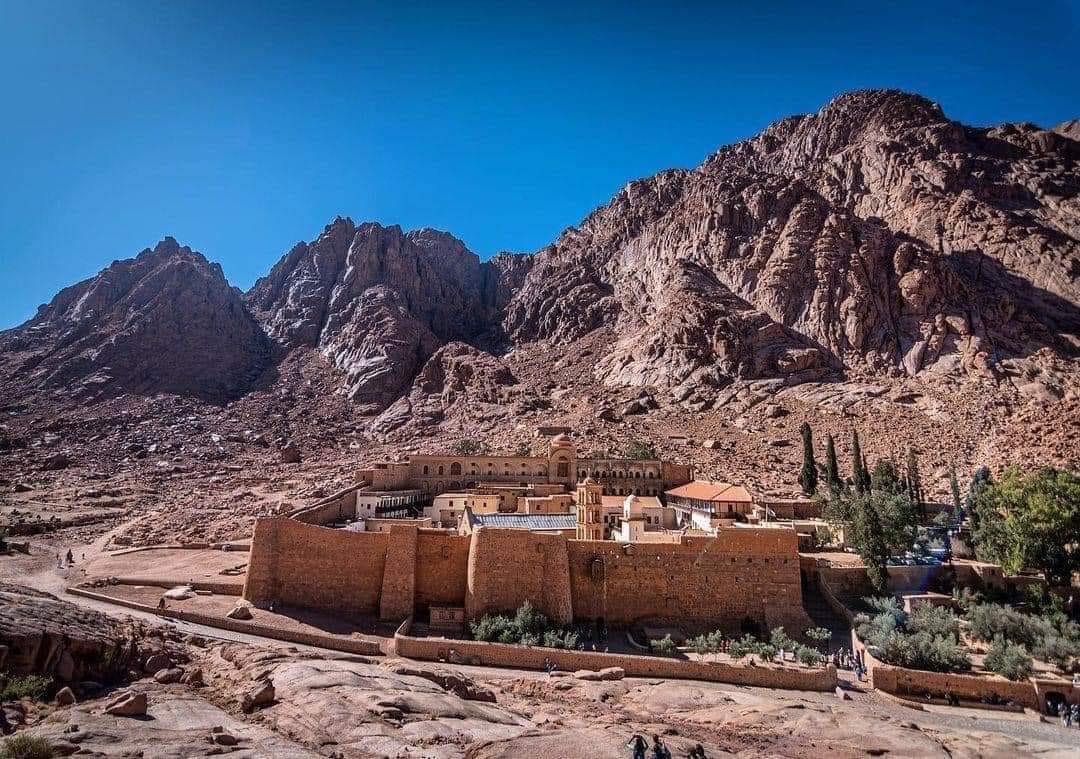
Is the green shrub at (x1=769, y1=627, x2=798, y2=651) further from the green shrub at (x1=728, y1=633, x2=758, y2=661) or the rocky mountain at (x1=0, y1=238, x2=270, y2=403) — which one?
the rocky mountain at (x1=0, y1=238, x2=270, y2=403)

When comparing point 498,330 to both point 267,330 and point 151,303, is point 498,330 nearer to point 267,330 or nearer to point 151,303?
point 267,330

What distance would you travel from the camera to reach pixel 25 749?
977cm

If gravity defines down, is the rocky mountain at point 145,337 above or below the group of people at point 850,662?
above

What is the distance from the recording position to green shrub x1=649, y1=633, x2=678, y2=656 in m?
22.7

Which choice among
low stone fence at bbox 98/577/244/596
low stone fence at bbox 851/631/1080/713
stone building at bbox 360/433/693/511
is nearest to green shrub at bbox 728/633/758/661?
low stone fence at bbox 851/631/1080/713

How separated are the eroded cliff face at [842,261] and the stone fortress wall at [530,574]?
180ft

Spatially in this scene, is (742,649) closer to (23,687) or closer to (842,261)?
(23,687)

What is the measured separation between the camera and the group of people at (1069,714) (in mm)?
19297

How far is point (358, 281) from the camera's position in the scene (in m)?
117

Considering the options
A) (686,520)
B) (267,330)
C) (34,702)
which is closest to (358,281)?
→ (267,330)

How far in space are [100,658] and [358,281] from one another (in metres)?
107

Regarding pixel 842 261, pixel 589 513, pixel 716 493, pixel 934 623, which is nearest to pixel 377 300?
pixel 842 261

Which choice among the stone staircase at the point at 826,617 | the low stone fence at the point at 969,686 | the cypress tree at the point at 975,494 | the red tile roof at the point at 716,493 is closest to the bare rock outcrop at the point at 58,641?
the low stone fence at the point at 969,686

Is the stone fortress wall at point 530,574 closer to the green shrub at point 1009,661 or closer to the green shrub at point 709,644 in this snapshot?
the green shrub at point 709,644
